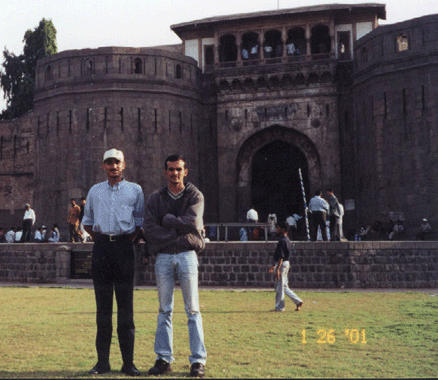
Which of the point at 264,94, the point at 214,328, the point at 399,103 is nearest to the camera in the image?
the point at 214,328

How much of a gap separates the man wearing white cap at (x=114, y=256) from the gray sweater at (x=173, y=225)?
19cm

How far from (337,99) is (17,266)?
49.4 ft

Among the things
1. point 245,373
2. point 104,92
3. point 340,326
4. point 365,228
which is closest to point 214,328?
point 340,326

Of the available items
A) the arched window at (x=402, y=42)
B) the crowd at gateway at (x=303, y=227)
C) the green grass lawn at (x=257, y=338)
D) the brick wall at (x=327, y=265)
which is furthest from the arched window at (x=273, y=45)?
the green grass lawn at (x=257, y=338)

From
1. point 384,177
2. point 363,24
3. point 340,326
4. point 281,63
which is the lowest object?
point 340,326

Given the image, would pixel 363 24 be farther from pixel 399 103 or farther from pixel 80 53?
pixel 80 53

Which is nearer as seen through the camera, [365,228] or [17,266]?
[17,266]

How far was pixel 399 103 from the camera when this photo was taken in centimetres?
2255

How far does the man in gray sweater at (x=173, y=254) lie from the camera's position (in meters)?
4.57

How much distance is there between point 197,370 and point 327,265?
1106 centimetres

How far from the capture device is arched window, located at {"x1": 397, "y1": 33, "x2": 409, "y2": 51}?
22.6 meters

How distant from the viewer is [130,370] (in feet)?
14.9

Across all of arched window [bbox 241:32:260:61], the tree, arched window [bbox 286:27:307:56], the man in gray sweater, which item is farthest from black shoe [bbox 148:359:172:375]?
the tree
